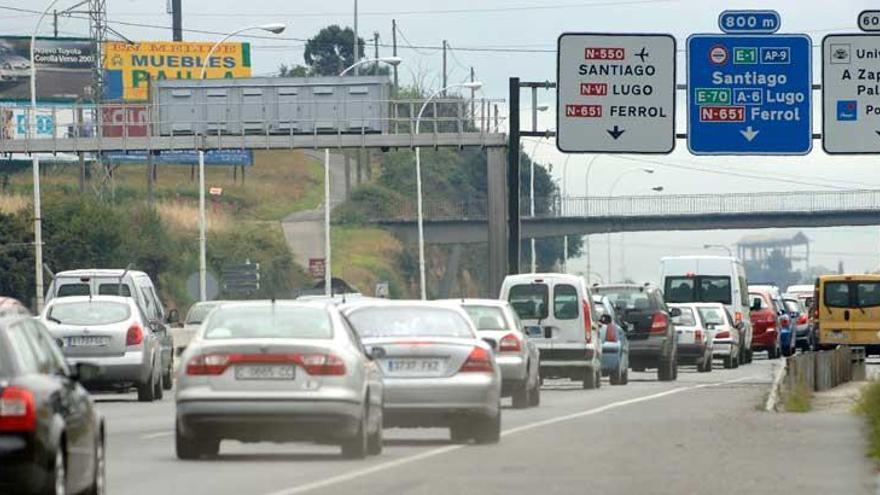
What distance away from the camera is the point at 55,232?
87.3 metres

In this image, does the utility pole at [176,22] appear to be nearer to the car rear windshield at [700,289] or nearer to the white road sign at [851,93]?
the car rear windshield at [700,289]

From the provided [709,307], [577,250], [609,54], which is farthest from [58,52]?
[609,54]

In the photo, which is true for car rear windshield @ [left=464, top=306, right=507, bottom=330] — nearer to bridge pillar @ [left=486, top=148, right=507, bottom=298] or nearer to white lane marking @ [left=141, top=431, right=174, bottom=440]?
white lane marking @ [left=141, top=431, right=174, bottom=440]

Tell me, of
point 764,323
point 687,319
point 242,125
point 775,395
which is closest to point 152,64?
point 242,125

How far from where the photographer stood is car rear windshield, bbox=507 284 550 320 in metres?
39.6

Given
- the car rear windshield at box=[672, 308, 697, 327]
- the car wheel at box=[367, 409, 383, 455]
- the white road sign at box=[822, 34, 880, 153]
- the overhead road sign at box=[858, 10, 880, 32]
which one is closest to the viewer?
the car wheel at box=[367, 409, 383, 455]

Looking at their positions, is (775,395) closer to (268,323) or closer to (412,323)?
(412,323)

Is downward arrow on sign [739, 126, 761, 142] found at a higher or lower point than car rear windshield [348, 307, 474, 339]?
higher

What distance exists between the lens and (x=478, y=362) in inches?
918

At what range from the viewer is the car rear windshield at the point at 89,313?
34.0 meters

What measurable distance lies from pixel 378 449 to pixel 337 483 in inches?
141

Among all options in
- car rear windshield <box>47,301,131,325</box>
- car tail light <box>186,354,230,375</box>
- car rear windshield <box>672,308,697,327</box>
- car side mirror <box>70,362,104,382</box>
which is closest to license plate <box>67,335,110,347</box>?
car rear windshield <box>47,301,131,325</box>

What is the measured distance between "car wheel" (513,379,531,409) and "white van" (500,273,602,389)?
710 centimetres

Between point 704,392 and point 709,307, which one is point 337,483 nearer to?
point 704,392
